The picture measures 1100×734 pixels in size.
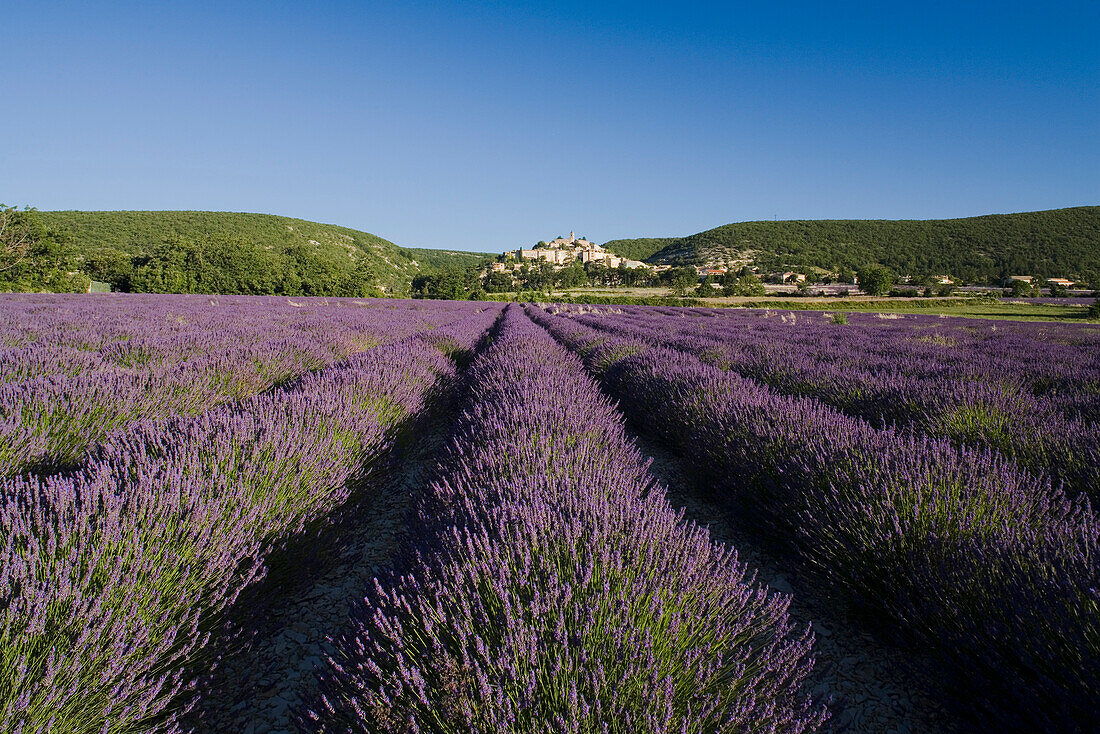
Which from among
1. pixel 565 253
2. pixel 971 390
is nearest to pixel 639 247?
pixel 565 253

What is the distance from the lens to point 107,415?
2.59 meters

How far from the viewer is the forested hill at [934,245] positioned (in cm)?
5854

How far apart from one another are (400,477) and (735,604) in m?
2.71

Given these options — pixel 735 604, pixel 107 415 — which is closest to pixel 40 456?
pixel 107 415

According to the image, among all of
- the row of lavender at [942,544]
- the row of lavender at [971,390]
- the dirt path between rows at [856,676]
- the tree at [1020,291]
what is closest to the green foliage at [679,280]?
the tree at [1020,291]

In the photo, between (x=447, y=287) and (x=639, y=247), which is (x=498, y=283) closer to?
(x=447, y=287)

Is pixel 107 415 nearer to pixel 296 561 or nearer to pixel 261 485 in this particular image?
pixel 261 485

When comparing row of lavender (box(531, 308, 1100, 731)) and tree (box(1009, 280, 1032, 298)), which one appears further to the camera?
tree (box(1009, 280, 1032, 298))

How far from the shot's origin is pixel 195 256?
35.0 meters

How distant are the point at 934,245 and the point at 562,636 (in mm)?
89685

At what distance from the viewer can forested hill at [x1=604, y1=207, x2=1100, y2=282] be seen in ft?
192

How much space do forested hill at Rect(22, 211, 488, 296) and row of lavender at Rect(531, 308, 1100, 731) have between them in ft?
120

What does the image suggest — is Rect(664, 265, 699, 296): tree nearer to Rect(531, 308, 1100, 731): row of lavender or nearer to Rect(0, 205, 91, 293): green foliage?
Rect(0, 205, 91, 293): green foliage

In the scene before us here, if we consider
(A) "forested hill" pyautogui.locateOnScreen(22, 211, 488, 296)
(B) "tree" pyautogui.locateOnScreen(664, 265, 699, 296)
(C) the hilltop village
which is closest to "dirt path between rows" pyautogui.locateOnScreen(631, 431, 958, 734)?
(A) "forested hill" pyautogui.locateOnScreen(22, 211, 488, 296)
